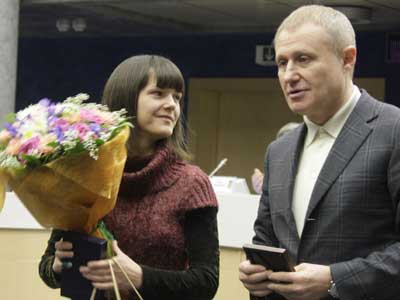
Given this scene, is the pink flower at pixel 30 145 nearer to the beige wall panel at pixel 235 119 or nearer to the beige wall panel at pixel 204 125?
the beige wall panel at pixel 235 119

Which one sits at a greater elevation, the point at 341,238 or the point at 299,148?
the point at 299,148

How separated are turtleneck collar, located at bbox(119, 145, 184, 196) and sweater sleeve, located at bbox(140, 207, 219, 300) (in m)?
0.12

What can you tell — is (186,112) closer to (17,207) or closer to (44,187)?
(17,207)

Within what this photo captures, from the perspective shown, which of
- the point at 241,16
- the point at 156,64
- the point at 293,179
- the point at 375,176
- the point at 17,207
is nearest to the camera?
the point at 375,176

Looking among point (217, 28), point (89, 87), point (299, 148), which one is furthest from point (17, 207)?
point (89, 87)

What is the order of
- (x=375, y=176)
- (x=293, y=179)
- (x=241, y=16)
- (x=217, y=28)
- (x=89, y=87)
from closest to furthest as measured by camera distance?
(x=375, y=176)
(x=293, y=179)
(x=241, y=16)
(x=217, y=28)
(x=89, y=87)

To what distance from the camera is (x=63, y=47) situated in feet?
40.9

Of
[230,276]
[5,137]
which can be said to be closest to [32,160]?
[5,137]

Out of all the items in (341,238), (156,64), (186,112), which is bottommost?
(186,112)

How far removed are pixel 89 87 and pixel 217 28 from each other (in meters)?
2.09

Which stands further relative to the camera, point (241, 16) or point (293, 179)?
point (241, 16)

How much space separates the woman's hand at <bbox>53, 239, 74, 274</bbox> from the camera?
99.2 inches

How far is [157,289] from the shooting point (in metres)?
2.57

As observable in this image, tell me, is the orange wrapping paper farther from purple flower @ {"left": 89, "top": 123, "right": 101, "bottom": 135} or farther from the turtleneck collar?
the turtleneck collar
